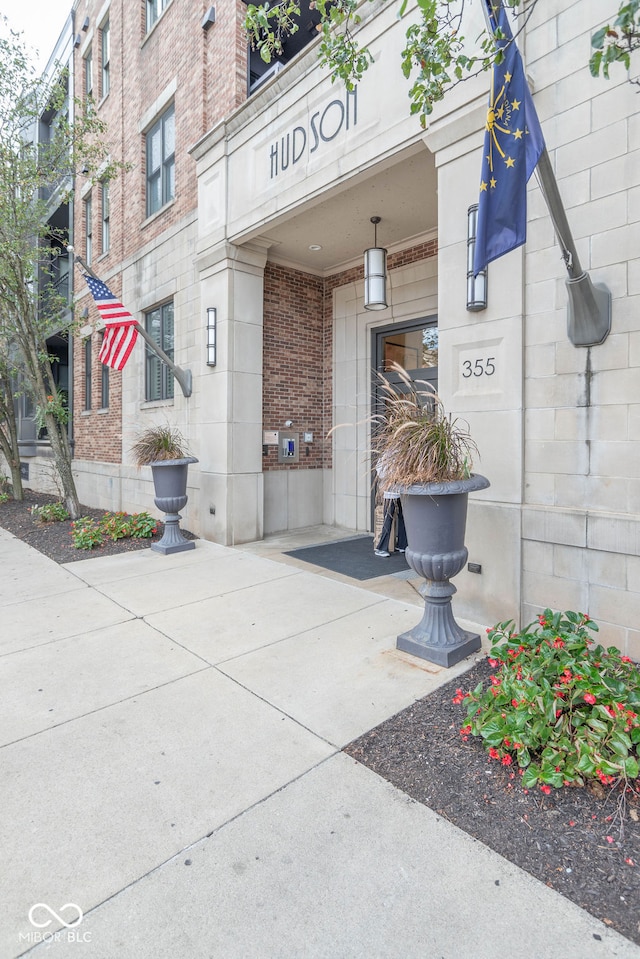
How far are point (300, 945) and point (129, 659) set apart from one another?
2488 millimetres

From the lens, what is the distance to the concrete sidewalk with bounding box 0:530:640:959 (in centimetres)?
170

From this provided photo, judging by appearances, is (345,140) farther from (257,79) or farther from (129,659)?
(129,659)

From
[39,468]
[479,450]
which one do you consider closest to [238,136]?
[479,450]

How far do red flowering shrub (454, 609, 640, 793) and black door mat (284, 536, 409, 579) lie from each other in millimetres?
3079

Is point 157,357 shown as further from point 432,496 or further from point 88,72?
point 88,72

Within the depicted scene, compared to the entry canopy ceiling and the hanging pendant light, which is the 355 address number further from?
the hanging pendant light

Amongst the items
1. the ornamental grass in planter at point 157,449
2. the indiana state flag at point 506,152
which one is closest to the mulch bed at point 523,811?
the indiana state flag at point 506,152

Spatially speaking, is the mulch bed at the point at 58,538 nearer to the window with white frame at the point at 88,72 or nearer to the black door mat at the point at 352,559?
the black door mat at the point at 352,559

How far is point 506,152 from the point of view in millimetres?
2863

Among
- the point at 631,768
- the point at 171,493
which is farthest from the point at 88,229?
the point at 631,768

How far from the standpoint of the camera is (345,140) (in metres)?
5.45

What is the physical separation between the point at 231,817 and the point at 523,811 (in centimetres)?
123

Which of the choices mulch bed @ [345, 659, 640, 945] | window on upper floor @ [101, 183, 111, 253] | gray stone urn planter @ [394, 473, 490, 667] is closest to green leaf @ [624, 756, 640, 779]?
mulch bed @ [345, 659, 640, 945]

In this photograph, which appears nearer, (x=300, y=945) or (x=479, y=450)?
(x=300, y=945)
